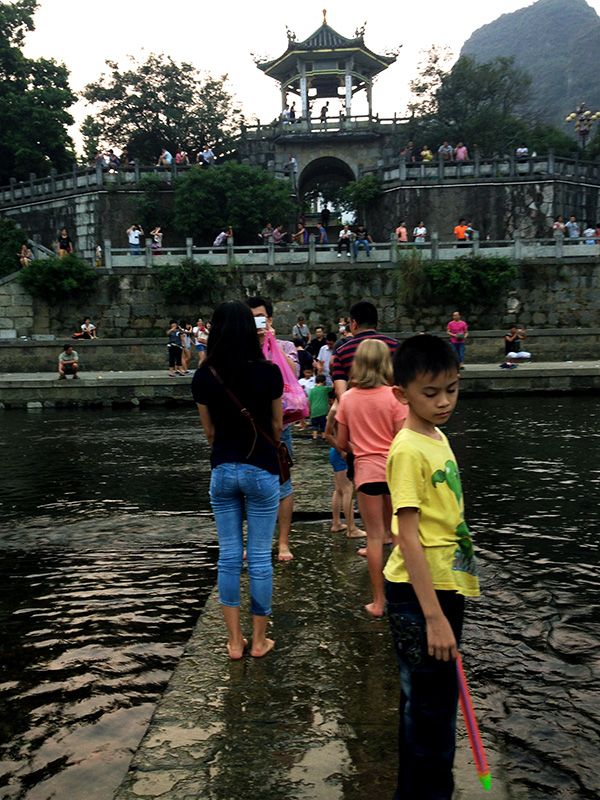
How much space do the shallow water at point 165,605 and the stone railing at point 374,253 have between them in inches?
627

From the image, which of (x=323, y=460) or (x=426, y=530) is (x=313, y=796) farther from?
(x=323, y=460)

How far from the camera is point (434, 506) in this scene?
2.37 meters

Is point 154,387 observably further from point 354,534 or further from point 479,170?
point 479,170

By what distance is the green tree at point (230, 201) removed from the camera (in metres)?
30.2

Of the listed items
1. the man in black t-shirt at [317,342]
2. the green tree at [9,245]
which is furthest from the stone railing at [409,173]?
the man in black t-shirt at [317,342]

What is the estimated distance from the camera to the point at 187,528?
6422 millimetres

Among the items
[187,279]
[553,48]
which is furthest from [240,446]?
[553,48]

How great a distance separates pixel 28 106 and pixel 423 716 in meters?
38.7

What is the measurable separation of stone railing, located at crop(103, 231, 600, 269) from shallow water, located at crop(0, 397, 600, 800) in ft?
52.2

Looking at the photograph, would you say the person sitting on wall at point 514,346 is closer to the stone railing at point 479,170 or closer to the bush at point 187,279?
the bush at point 187,279

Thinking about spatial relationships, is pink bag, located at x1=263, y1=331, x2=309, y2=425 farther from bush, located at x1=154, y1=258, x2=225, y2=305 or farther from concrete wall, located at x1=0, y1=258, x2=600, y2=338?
bush, located at x1=154, y1=258, x2=225, y2=305

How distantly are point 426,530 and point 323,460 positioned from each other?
7037 mm

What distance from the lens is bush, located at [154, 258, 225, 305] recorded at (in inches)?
976

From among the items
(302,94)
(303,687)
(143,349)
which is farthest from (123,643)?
(302,94)
